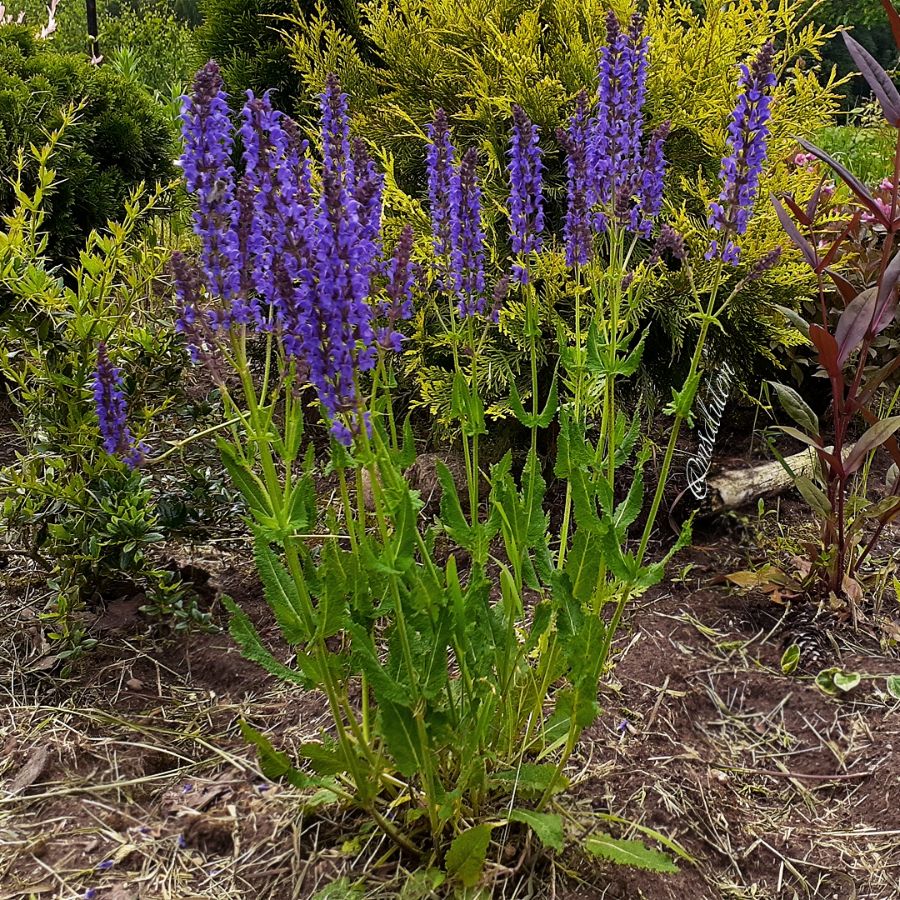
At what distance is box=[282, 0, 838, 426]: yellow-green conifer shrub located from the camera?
10.4 ft

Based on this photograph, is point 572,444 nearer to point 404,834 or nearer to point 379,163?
point 404,834

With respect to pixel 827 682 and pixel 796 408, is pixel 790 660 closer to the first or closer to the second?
pixel 827 682

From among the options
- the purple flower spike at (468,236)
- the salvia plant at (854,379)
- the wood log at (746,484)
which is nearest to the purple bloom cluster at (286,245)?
the purple flower spike at (468,236)

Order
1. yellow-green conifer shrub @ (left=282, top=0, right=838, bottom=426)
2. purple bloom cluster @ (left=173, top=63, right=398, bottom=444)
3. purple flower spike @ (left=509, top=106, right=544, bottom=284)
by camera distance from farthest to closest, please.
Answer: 1. yellow-green conifer shrub @ (left=282, top=0, right=838, bottom=426)
2. purple flower spike @ (left=509, top=106, right=544, bottom=284)
3. purple bloom cluster @ (left=173, top=63, right=398, bottom=444)

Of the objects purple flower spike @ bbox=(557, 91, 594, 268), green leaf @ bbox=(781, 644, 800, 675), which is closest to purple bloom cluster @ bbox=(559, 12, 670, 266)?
purple flower spike @ bbox=(557, 91, 594, 268)

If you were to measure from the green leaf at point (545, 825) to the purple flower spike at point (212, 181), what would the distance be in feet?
3.81

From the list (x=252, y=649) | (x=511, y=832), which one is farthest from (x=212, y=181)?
(x=511, y=832)

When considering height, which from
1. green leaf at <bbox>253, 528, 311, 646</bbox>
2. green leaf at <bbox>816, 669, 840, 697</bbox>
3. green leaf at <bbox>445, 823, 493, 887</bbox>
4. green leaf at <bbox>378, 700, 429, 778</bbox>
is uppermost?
green leaf at <bbox>253, 528, 311, 646</bbox>

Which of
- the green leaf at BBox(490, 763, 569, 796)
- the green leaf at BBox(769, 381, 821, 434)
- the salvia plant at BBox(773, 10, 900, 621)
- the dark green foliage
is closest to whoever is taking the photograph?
the green leaf at BBox(490, 763, 569, 796)

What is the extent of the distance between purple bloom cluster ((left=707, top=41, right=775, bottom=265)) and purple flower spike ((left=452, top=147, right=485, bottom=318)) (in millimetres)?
514

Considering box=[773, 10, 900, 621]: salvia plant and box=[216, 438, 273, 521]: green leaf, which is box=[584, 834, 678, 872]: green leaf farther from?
box=[773, 10, 900, 621]: salvia plant

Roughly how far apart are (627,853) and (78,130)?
395cm

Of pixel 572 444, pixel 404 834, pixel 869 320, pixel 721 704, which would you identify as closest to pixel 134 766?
pixel 404 834

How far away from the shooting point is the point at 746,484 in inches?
128
